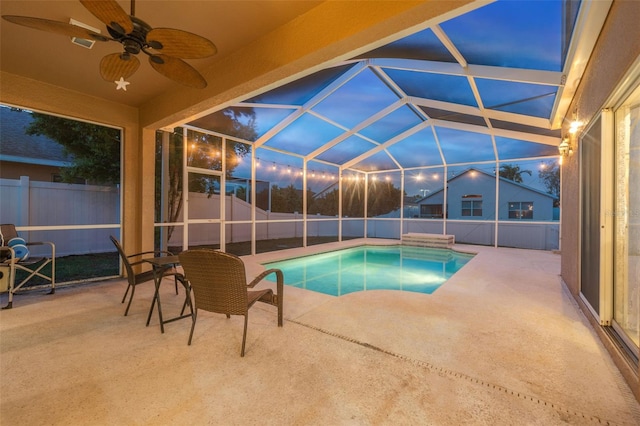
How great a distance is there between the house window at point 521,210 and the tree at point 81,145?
1193 centimetres

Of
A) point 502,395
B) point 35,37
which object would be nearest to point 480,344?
point 502,395

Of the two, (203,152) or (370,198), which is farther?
(370,198)

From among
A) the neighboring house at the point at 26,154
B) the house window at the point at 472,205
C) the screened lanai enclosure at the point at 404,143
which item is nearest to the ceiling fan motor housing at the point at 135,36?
the screened lanai enclosure at the point at 404,143

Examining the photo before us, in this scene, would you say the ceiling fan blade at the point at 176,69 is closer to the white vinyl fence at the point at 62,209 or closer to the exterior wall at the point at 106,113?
the exterior wall at the point at 106,113

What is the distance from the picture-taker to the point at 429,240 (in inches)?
376

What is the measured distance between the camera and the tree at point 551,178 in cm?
944

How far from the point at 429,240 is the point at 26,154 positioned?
10.9 metres

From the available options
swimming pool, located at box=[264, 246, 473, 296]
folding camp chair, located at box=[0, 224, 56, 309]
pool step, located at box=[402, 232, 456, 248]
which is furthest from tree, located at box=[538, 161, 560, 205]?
folding camp chair, located at box=[0, 224, 56, 309]

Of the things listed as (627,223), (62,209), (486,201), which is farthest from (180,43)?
(486,201)

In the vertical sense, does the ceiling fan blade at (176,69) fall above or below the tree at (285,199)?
above

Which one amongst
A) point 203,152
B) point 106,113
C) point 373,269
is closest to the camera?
point 106,113

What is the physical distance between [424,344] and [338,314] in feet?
3.28

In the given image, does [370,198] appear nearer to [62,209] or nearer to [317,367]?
[62,209]

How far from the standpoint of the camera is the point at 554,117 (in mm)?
4840
